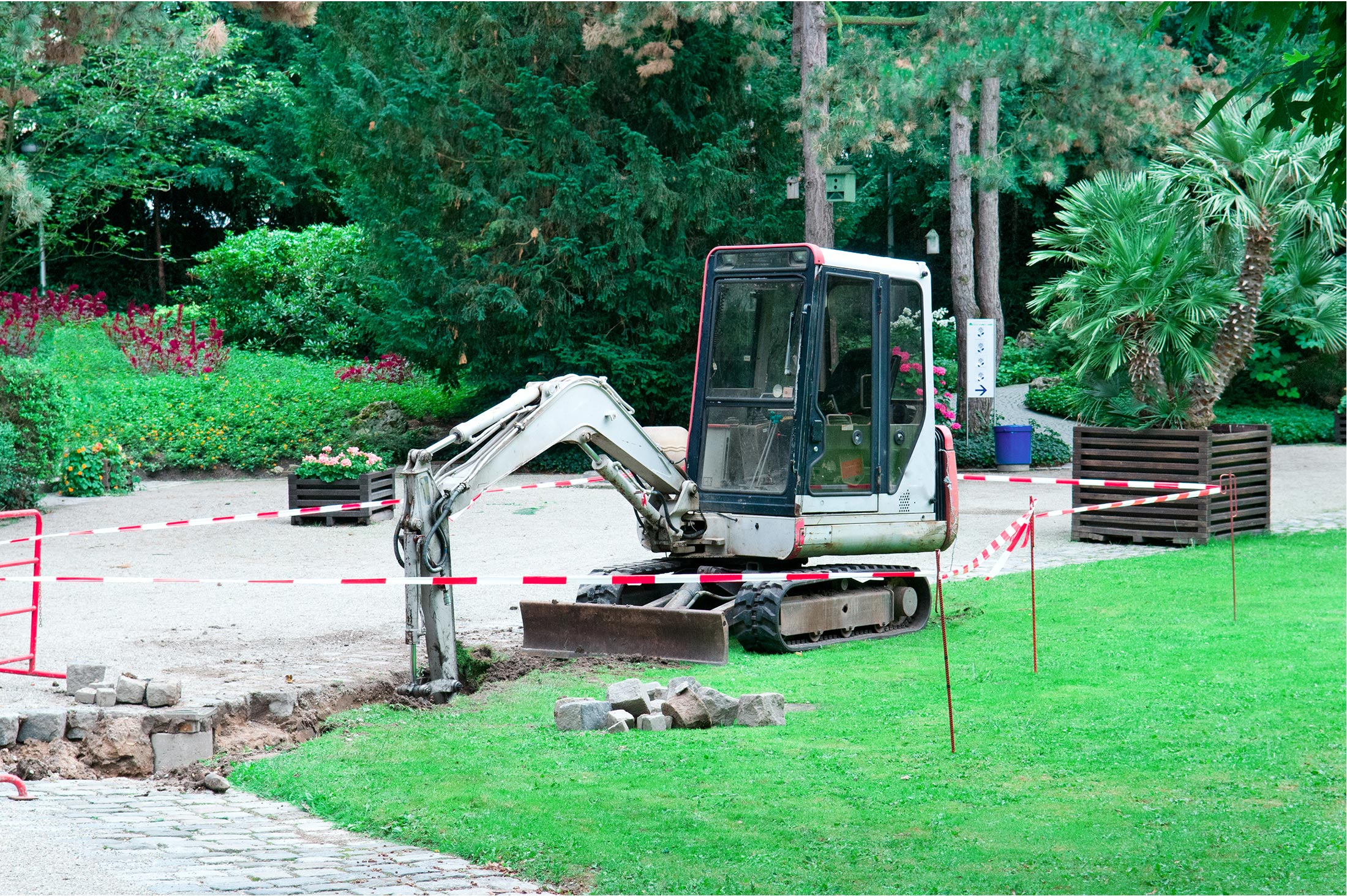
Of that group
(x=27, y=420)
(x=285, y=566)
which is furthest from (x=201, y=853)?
(x=27, y=420)

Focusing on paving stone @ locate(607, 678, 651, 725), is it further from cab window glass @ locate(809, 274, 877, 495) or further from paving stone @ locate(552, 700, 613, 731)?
cab window glass @ locate(809, 274, 877, 495)

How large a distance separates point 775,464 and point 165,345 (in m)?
19.8

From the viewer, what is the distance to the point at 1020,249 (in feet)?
125

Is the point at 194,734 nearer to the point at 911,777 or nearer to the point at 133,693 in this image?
the point at 133,693

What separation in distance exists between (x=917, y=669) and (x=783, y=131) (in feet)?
58.1

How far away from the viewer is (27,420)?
632 inches

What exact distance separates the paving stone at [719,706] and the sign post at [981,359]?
50.1 feet

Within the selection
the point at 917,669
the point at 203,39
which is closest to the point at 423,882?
the point at 917,669

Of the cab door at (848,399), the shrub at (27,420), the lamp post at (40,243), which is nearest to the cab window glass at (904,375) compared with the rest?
the cab door at (848,399)

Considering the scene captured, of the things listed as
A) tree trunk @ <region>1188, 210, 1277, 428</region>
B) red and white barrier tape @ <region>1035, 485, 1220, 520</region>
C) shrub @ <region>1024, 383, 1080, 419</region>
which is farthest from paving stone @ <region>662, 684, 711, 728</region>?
shrub @ <region>1024, 383, 1080, 419</region>

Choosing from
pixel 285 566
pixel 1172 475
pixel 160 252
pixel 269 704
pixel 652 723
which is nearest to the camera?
pixel 652 723

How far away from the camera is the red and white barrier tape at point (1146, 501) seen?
11.9 meters

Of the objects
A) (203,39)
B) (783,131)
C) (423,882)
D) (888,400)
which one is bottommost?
(423,882)

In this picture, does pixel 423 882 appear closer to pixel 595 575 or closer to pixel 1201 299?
pixel 595 575
